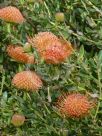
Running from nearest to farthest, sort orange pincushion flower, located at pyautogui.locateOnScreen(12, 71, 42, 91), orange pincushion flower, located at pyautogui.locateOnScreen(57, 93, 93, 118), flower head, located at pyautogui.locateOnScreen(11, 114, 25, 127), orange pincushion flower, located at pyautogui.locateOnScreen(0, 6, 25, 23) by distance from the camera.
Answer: orange pincushion flower, located at pyautogui.locateOnScreen(57, 93, 93, 118) < orange pincushion flower, located at pyautogui.locateOnScreen(12, 71, 42, 91) < flower head, located at pyautogui.locateOnScreen(11, 114, 25, 127) < orange pincushion flower, located at pyautogui.locateOnScreen(0, 6, 25, 23)

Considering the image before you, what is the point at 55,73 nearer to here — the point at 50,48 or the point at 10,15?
the point at 50,48

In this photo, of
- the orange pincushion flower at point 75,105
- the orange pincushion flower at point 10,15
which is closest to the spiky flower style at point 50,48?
the orange pincushion flower at point 75,105

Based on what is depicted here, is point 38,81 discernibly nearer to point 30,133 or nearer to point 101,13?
point 30,133

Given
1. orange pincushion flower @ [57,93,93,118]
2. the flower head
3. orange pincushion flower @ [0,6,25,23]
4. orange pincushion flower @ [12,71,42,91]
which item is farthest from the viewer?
orange pincushion flower @ [0,6,25,23]

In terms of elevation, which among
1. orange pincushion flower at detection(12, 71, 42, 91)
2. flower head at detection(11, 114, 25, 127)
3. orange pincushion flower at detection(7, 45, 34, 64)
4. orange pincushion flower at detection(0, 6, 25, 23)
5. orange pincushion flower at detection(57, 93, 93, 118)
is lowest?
flower head at detection(11, 114, 25, 127)

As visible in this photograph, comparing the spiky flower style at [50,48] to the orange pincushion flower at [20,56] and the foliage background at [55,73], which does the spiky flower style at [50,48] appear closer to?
the foliage background at [55,73]

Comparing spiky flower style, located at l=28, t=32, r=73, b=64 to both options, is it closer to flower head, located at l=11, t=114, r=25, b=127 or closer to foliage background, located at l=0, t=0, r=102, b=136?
foliage background, located at l=0, t=0, r=102, b=136

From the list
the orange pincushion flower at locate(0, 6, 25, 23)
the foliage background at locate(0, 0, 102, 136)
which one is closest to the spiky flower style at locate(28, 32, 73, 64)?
the foliage background at locate(0, 0, 102, 136)
